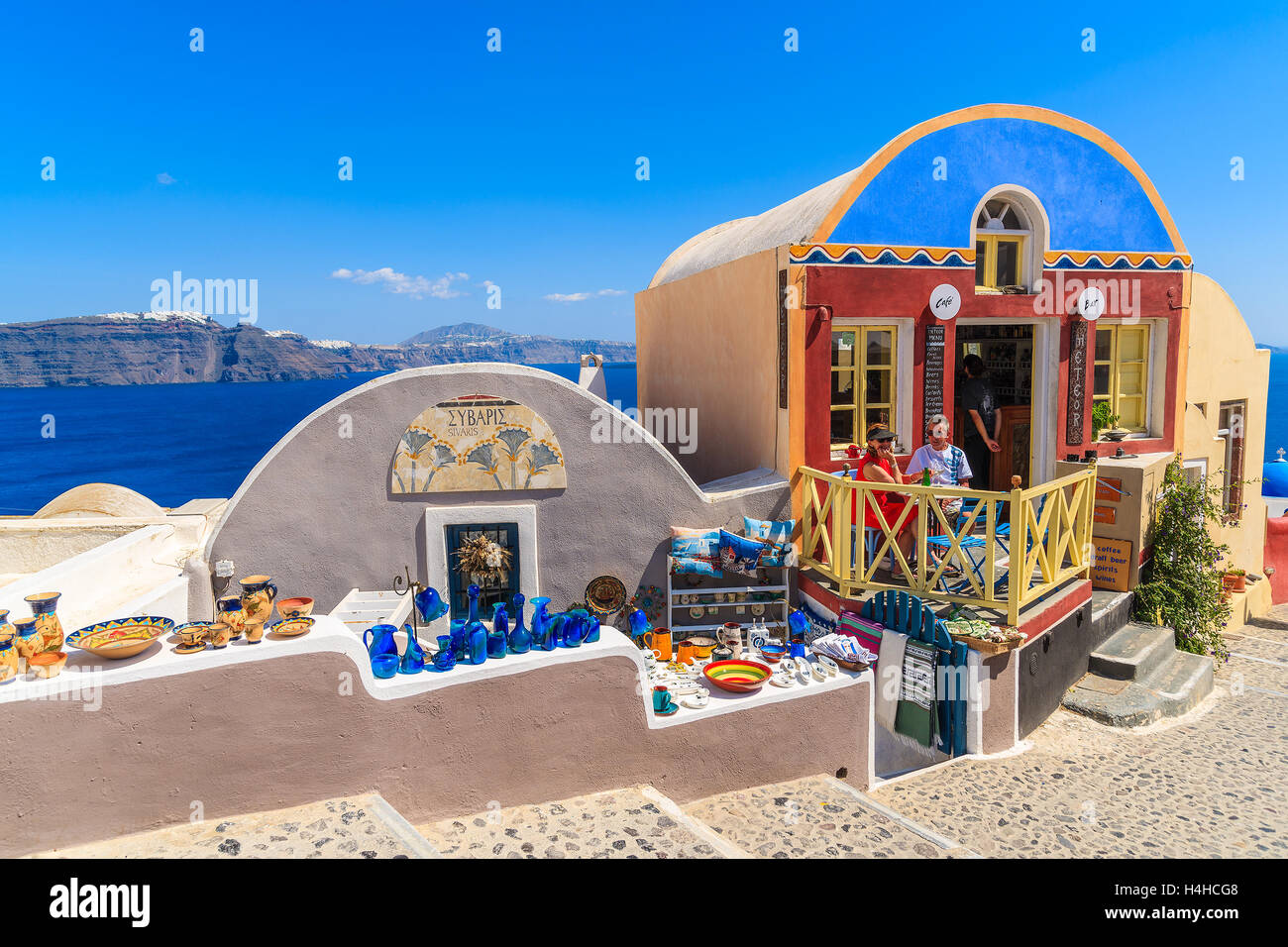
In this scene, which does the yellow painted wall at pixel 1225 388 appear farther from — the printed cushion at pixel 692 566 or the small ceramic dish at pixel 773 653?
the printed cushion at pixel 692 566

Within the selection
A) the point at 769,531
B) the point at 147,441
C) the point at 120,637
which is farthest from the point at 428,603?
the point at 147,441

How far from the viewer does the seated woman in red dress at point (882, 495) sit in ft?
29.4

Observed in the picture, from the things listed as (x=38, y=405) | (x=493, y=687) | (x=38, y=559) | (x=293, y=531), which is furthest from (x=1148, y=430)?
(x=38, y=405)

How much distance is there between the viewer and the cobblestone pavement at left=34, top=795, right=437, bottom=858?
497cm

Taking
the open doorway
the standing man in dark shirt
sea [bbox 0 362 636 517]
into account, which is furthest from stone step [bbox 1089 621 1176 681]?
sea [bbox 0 362 636 517]

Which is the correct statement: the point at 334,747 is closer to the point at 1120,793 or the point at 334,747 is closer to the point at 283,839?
the point at 283,839

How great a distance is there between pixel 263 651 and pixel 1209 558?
1335 centimetres

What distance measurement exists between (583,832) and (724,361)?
26.3ft

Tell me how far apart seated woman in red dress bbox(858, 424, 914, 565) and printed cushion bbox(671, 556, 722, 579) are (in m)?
1.95

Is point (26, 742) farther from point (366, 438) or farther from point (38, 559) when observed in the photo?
point (38, 559)

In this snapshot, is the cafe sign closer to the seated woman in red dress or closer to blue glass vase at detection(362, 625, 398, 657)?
blue glass vase at detection(362, 625, 398, 657)

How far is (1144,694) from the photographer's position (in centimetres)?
1000

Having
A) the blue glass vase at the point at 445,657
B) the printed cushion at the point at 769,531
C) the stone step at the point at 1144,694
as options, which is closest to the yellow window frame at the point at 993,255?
the printed cushion at the point at 769,531

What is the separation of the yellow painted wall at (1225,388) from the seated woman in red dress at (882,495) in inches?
300
